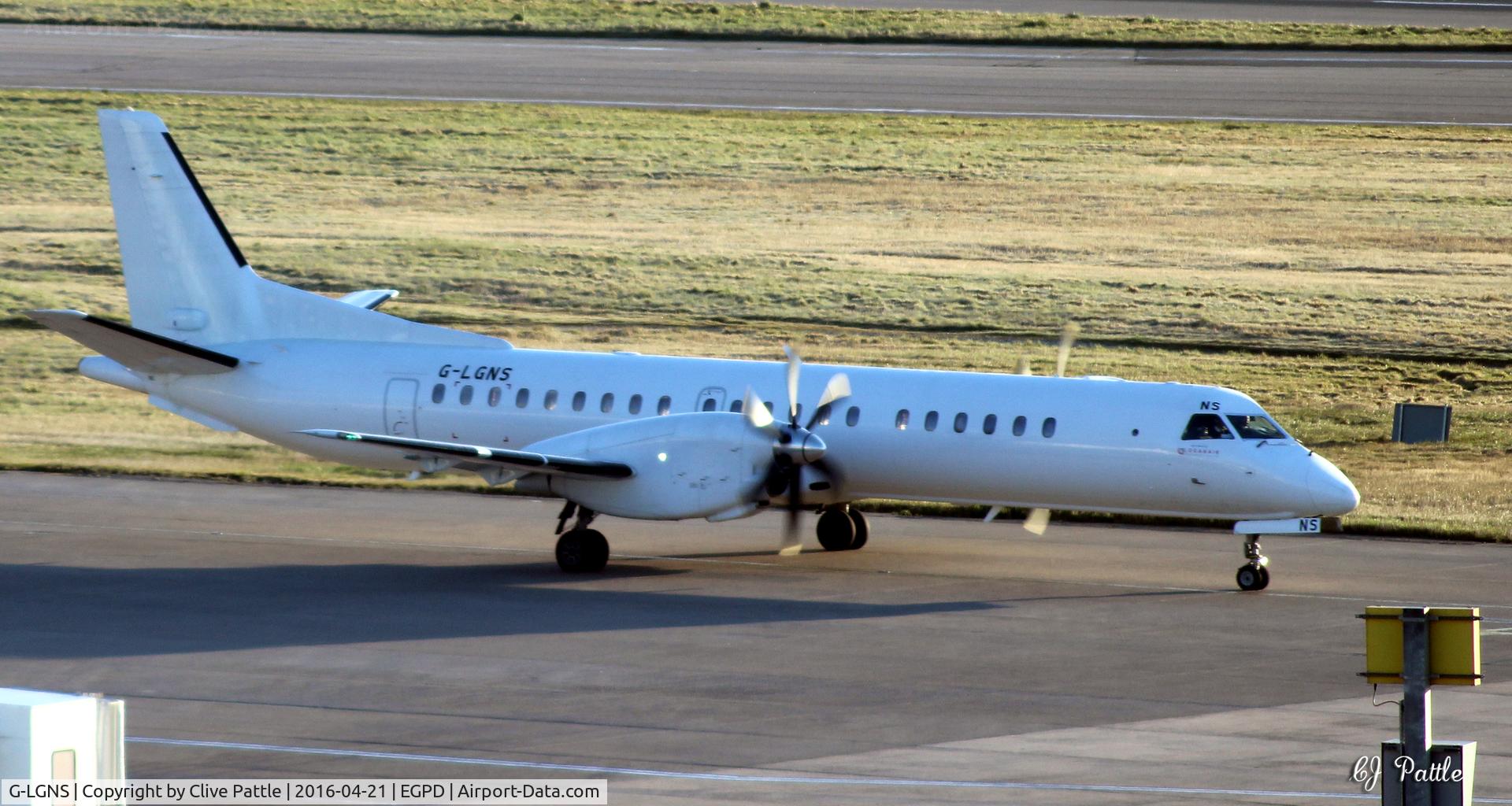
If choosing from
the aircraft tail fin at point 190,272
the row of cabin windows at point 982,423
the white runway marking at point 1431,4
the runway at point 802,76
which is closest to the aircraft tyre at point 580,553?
the row of cabin windows at point 982,423

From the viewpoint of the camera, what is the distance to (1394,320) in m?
43.2

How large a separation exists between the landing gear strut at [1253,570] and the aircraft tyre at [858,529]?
4.86 metres

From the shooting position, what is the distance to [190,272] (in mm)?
25781

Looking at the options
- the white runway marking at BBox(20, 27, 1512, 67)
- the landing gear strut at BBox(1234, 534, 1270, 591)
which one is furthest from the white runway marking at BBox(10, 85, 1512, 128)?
the landing gear strut at BBox(1234, 534, 1270, 591)

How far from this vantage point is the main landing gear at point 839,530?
24.2 meters

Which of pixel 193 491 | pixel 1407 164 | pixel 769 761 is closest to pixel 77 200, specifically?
pixel 193 491

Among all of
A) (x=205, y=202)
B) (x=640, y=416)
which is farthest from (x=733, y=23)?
(x=640, y=416)

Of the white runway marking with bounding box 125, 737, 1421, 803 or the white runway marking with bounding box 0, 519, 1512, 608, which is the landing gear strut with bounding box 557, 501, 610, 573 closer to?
the white runway marking with bounding box 0, 519, 1512, 608

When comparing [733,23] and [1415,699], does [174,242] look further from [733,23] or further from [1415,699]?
[733,23]

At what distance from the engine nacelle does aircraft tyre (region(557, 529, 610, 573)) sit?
53cm

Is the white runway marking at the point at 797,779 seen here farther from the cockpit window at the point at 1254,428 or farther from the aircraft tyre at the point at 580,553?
the cockpit window at the point at 1254,428

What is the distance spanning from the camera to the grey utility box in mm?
31781

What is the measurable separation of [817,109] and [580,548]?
A: 32.4 metres

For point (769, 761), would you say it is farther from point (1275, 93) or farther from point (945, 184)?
point (1275, 93)
